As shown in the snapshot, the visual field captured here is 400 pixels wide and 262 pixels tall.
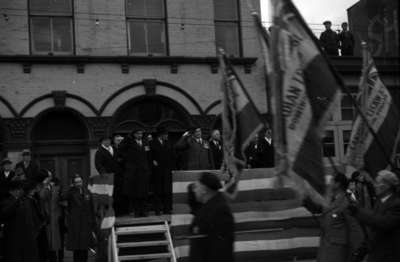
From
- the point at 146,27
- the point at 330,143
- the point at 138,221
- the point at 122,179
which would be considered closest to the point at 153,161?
the point at 122,179

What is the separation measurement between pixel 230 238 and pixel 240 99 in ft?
10.5

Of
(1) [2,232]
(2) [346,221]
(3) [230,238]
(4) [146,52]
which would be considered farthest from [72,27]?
(3) [230,238]

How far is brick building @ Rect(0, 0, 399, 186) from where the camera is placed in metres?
18.5

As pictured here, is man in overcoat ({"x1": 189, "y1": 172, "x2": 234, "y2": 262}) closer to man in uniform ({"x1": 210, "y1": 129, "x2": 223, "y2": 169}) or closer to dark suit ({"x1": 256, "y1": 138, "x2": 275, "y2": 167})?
man in uniform ({"x1": 210, "y1": 129, "x2": 223, "y2": 169})

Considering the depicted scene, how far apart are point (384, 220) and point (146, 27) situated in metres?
13.6

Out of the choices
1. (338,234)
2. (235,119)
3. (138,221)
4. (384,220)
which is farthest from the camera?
(138,221)

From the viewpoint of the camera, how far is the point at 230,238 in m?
7.11

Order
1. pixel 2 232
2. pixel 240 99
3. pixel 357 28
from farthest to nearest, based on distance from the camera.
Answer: pixel 357 28 → pixel 2 232 → pixel 240 99

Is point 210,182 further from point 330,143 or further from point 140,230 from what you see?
point 330,143

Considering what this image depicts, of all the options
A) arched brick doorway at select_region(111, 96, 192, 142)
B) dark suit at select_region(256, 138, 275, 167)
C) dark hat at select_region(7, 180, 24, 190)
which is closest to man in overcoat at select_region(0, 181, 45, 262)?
dark hat at select_region(7, 180, 24, 190)

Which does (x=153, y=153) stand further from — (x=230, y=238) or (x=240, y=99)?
(x=230, y=238)

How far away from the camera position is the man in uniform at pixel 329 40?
22.8 metres

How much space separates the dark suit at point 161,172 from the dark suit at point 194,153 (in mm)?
361

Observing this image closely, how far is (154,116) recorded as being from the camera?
1984 cm
